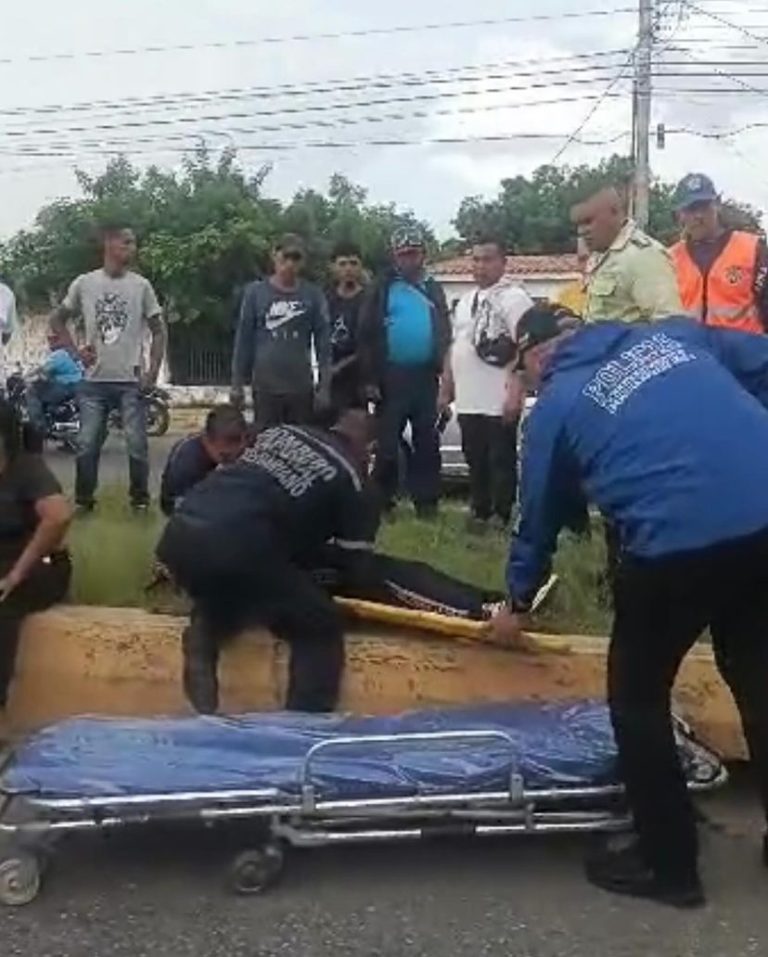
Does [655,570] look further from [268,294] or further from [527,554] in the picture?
[268,294]

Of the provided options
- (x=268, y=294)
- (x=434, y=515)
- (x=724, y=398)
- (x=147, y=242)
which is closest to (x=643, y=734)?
(x=724, y=398)

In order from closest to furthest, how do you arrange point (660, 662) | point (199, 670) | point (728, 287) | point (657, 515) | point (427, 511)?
1. point (657, 515)
2. point (660, 662)
3. point (199, 670)
4. point (728, 287)
5. point (427, 511)

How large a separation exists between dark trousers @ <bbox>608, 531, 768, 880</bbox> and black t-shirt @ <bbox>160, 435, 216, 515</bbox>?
2.13 metres

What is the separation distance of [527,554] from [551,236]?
5368cm

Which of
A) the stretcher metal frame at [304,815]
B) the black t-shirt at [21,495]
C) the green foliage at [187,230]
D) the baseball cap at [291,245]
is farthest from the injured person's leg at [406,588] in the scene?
the green foliage at [187,230]

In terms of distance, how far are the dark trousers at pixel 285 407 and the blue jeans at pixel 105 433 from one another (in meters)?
0.59

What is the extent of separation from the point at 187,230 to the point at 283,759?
29.6 m

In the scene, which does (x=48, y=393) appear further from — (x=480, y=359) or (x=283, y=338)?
(x=480, y=359)

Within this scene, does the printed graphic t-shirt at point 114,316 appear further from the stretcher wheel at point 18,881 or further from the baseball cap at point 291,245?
the stretcher wheel at point 18,881

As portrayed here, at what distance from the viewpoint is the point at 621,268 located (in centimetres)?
600

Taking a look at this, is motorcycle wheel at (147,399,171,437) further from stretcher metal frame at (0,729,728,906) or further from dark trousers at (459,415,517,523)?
stretcher metal frame at (0,729,728,906)

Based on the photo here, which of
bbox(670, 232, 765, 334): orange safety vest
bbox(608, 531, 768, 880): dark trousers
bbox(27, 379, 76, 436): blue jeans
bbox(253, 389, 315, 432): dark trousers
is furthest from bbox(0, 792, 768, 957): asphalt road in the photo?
bbox(27, 379, 76, 436): blue jeans

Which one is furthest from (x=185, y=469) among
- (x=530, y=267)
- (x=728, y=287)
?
(x=530, y=267)

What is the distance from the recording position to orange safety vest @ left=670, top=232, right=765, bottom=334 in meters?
6.55
